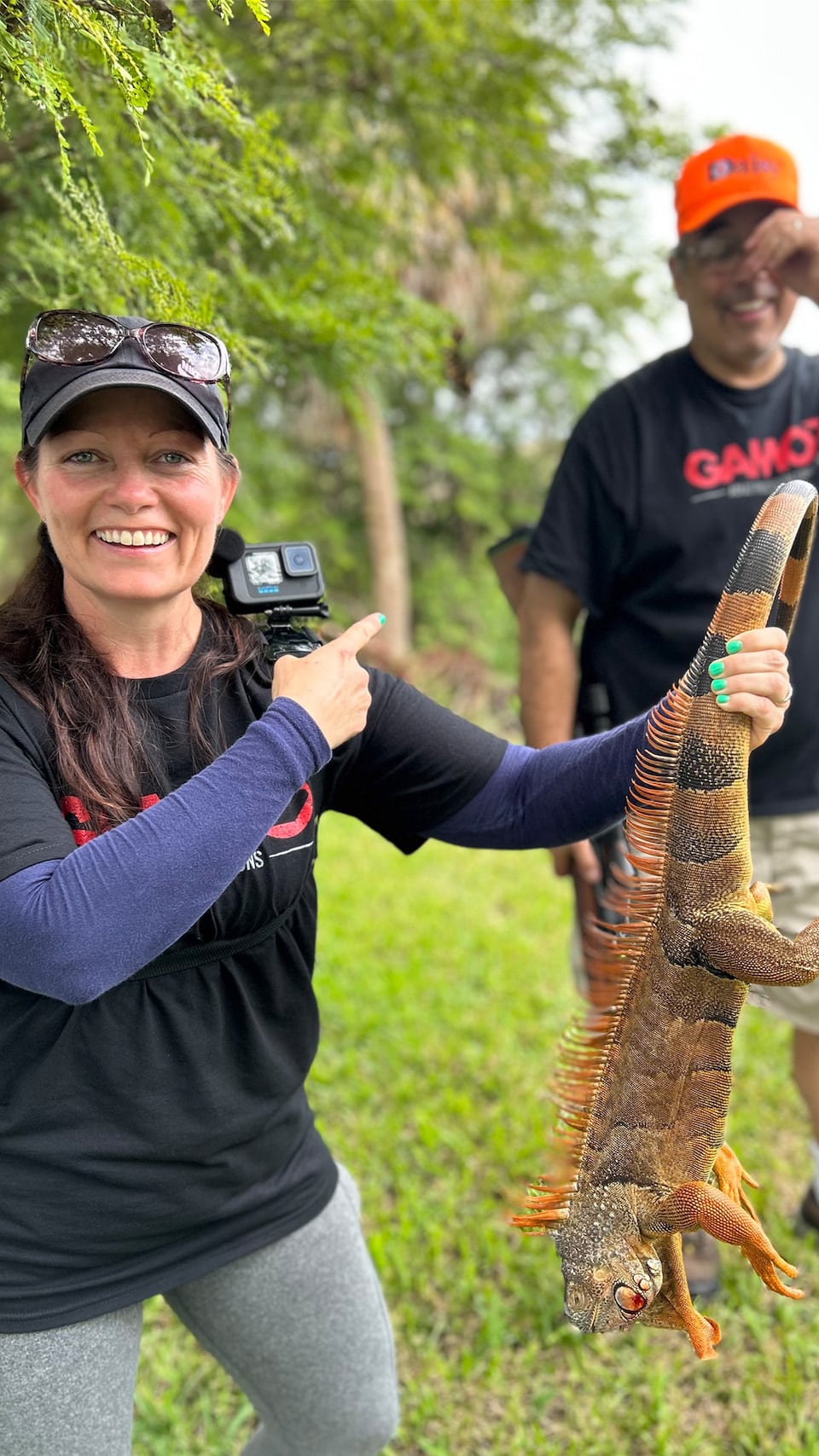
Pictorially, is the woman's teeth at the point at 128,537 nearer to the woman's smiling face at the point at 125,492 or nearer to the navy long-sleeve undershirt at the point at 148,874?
the woman's smiling face at the point at 125,492

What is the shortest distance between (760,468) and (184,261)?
162 centimetres

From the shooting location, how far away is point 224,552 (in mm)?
2104

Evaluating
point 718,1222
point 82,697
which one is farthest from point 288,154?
point 718,1222

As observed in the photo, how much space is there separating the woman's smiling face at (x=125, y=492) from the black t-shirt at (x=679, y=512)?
157cm

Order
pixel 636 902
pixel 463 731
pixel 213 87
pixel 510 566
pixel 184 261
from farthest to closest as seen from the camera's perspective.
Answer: pixel 510 566 → pixel 184 261 → pixel 463 731 → pixel 213 87 → pixel 636 902

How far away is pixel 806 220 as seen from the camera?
295cm

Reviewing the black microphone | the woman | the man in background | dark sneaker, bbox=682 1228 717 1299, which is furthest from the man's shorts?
the black microphone

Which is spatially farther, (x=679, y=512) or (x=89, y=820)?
(x=679, y=512)

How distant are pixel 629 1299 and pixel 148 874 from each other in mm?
1019

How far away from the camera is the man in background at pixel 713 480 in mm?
3023

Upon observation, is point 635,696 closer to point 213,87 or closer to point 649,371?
point 649,371

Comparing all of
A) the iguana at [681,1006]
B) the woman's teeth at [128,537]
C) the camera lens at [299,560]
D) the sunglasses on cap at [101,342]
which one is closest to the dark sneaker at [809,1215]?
the iguana at [681,1006]

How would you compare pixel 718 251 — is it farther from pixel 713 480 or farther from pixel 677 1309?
pixel 677 1309

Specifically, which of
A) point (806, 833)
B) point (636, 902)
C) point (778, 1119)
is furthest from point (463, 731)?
point (778, 1119)
